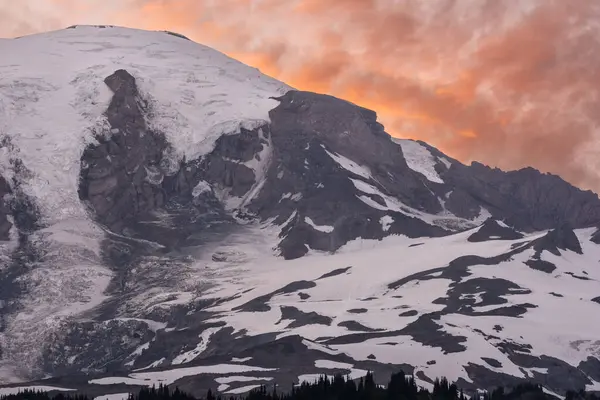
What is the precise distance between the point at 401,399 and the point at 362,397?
5085 mm

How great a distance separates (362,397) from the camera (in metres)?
199

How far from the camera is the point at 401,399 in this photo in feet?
655
